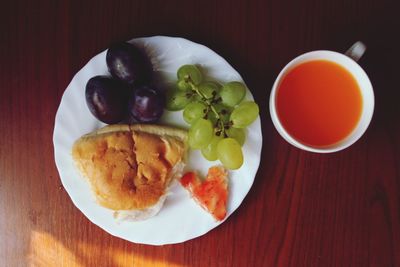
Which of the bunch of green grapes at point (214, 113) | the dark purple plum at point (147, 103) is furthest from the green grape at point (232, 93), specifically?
the dark purple plum at point (147, 103)

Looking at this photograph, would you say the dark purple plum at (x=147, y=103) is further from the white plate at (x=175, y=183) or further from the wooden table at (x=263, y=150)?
the wooden table at (x=263, y=150)

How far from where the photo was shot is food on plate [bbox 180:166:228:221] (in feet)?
3.31

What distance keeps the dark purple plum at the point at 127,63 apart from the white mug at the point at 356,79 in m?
0.27

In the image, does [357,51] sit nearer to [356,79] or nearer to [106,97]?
[356,79]

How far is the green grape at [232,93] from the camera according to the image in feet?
3.08

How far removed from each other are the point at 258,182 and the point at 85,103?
43 cm

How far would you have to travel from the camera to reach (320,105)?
0.94m

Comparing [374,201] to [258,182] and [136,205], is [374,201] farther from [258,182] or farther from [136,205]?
[136,205]

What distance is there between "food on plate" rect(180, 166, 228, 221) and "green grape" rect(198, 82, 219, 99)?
0.56ft

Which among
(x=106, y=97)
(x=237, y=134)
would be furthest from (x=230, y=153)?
(x=106, y=97)

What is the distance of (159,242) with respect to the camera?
103 cm

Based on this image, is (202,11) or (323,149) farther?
(202,11)

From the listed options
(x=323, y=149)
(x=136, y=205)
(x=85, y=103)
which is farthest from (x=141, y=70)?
(x=323, y=149)

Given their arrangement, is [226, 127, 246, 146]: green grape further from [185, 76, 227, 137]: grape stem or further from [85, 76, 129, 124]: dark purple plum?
[85, 76, 129, 124]: dark purple plum
